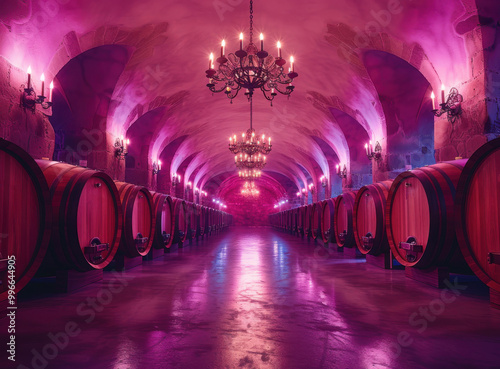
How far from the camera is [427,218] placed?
11.0 ft

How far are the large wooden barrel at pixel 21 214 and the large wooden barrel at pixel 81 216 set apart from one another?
243mm

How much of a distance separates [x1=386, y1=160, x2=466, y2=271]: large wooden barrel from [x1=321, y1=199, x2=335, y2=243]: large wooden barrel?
274cm

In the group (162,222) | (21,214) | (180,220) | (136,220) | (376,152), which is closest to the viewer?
(21,214)

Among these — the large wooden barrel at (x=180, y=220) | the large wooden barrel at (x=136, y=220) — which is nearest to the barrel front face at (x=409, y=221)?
the large wooden barrel at (x=136, y=220)

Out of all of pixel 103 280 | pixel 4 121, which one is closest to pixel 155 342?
pixel 103 280

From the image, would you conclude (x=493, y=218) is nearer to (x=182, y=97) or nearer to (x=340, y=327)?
(x=340, y=327)

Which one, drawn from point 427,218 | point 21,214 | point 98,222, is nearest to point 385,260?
point 427,218

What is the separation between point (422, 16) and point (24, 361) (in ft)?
20.9

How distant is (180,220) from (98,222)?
14.4 ft

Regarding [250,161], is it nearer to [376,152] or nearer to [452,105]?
[376,152]

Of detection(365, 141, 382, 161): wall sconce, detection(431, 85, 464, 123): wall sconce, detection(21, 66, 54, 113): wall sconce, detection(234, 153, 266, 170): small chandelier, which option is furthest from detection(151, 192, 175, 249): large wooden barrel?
detection(234, 153, 266, 170): small chandelier

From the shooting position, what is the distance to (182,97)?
10.3 meters

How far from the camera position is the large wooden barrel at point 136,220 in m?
4.29

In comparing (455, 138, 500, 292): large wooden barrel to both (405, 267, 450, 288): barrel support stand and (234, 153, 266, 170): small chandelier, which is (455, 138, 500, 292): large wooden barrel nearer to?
(405, 267, 450, 288): barrel support stand
